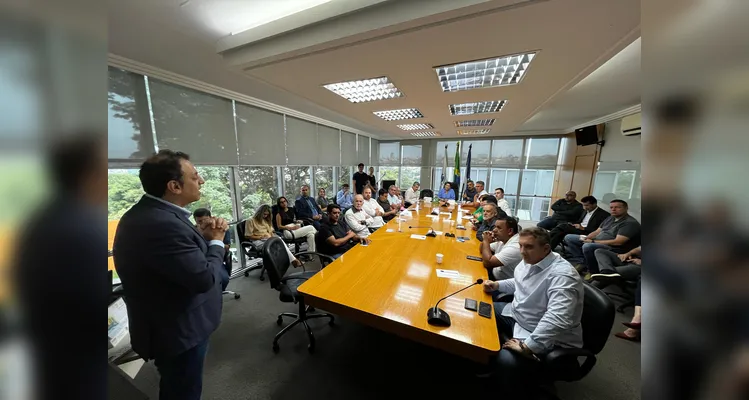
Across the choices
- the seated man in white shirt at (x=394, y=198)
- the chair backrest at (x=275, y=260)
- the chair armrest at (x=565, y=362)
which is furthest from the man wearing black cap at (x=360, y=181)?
the chair armrest at (x=565, y=362)

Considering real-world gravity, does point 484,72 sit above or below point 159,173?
above

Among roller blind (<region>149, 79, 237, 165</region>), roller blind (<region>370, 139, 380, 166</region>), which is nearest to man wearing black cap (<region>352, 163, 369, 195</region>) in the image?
roller blind (<region>370, 139, 380, 166</region>)

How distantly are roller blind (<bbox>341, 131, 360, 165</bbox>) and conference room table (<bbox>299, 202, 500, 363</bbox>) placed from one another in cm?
460

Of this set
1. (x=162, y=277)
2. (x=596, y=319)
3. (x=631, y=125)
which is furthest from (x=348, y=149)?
(x=596, y=319)

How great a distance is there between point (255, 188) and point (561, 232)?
579cm

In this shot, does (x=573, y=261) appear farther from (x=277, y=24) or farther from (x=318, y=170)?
(x=318, y=170)

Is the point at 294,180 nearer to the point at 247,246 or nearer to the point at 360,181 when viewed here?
the point at 247,246

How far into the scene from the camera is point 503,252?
2.32 meters

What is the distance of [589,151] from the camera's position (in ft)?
19.4

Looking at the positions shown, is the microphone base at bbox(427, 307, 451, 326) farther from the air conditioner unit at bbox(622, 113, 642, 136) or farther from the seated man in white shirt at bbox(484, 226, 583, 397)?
the air conditioner unit at bbox(622, 113, 642, 136)

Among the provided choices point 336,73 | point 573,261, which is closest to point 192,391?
point 336,73

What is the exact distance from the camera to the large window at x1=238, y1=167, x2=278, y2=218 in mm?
4137

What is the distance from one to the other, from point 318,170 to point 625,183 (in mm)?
6416

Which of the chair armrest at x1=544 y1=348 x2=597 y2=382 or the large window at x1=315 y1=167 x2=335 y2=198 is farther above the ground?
the large window at x1=315 y1=167 x2=335 y2=198
